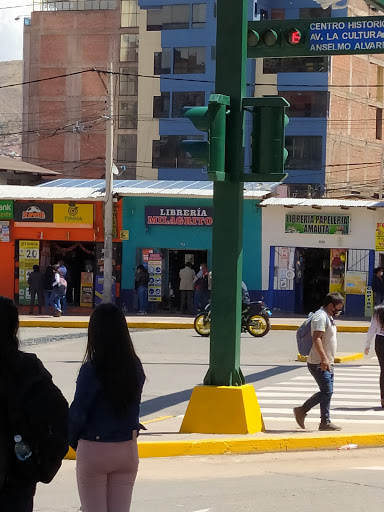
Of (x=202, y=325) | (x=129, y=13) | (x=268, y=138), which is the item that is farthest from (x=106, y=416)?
(x=129, y=13)

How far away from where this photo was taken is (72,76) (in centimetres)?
7906

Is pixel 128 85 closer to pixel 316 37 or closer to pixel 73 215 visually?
pixel 73 215

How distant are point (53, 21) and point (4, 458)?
79335 mm

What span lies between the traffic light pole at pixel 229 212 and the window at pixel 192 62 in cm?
5573

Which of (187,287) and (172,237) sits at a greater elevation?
(172,237)

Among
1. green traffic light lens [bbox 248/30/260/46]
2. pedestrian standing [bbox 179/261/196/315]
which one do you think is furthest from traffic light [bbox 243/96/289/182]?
pedestrian standing [bbox 179/261/196/315]

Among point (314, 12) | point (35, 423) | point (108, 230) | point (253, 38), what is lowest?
point (35, 423)

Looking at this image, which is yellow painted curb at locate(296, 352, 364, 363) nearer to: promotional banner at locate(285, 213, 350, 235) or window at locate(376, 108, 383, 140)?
promotional banner at locate(285, 213, 350, 235)

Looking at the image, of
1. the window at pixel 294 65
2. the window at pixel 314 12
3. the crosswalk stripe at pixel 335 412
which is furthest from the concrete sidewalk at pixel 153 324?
the window at pixel 314 12

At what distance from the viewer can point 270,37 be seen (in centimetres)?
1194

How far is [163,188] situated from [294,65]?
2789cm

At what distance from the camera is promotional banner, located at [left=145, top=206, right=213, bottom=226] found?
36812mm

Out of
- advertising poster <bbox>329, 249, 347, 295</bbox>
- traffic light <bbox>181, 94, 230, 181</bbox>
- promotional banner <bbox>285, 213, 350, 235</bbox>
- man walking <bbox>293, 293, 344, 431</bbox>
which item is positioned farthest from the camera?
advertising poster <bbox>329, 249, 347, 295</bbox>

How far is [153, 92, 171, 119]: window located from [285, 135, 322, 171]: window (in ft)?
28.0
